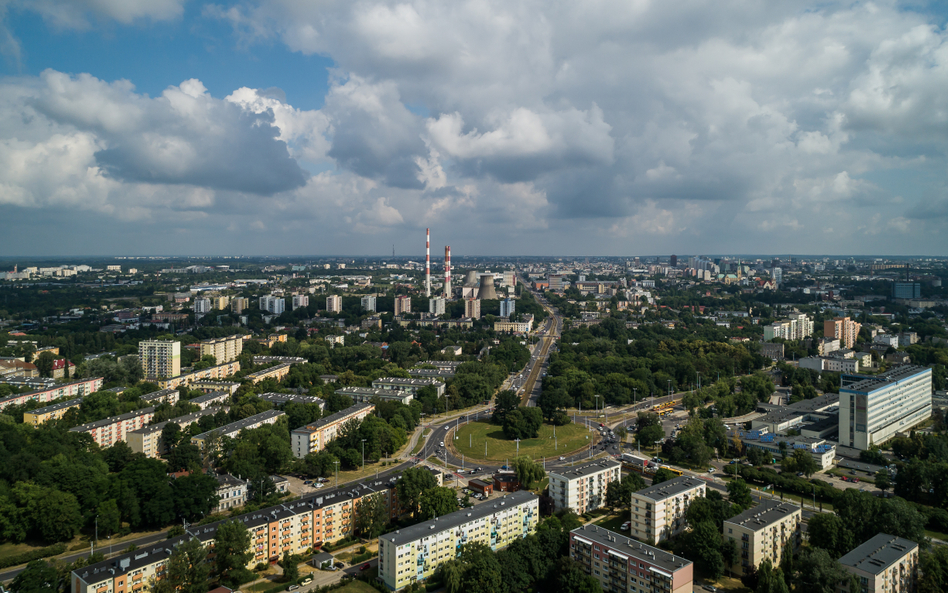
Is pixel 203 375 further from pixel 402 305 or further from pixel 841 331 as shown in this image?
pixel 841 331

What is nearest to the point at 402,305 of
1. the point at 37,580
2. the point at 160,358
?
the point at 160,358

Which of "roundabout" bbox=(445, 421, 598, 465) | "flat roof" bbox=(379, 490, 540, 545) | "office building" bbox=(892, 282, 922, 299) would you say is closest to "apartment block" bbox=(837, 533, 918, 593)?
"flat roof" bbox=(379, 490, 540, 545)

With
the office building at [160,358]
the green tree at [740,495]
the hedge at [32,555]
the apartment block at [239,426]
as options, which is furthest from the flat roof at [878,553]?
the office building at [160,358]

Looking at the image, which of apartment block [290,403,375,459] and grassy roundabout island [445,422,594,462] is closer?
apartment block [290,403,375,459]

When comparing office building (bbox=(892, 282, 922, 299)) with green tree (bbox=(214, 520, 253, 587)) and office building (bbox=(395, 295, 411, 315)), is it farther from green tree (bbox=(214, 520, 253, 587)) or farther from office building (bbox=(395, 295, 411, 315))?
green tree (bbox=(214, 520, 253, 587))

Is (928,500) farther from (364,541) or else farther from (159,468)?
(159,468)

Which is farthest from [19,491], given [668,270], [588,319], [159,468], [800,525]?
[668,270]

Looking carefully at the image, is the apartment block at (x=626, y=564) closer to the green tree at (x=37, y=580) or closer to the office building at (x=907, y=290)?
the green tree at (x=37, y=580)
